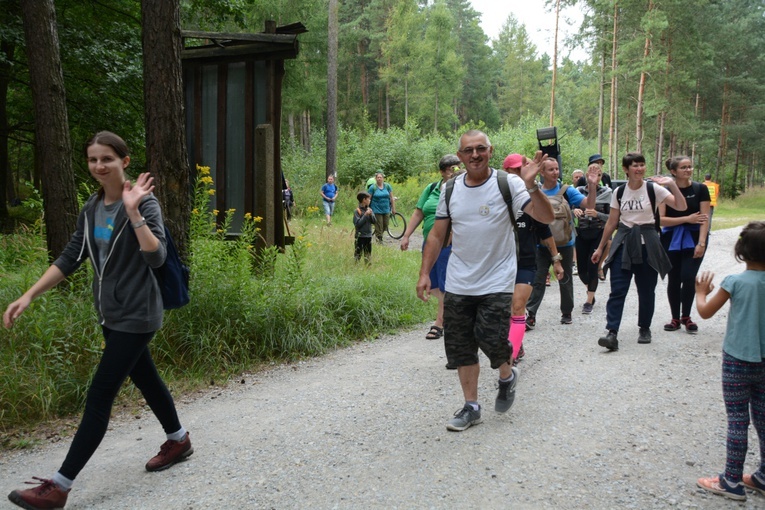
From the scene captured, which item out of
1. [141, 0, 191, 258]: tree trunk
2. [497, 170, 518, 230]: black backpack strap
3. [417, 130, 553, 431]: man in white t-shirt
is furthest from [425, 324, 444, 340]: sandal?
[497, 170, 518, 230]: black backpack strap

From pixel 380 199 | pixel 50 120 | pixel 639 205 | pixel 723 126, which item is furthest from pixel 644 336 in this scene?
pixel 723 126

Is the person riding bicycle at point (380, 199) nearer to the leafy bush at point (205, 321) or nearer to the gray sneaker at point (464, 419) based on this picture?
the leafy bush at point (205, 321)

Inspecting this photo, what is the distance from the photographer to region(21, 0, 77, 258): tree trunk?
6617 mm

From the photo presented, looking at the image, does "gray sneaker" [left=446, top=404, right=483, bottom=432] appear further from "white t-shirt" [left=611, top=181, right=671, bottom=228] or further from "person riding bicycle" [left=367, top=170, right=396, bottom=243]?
"person riding bicycle" [left=367, top=170, right=396, bottom=243]

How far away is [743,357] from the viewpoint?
3.39m

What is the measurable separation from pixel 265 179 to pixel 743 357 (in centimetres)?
596

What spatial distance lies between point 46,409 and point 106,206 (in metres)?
2.23

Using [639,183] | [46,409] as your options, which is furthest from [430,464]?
[639,183]

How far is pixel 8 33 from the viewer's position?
1167 cm

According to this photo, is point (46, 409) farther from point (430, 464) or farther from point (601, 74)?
point (601, 74)

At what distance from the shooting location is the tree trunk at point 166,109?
20.5 feet

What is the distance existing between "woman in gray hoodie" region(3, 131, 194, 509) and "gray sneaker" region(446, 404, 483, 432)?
218 cm

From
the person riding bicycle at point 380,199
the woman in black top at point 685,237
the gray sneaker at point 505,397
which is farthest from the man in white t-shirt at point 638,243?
the person riding bicycle at point 380,199

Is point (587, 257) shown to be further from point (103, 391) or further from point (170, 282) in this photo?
point (103, 391)
